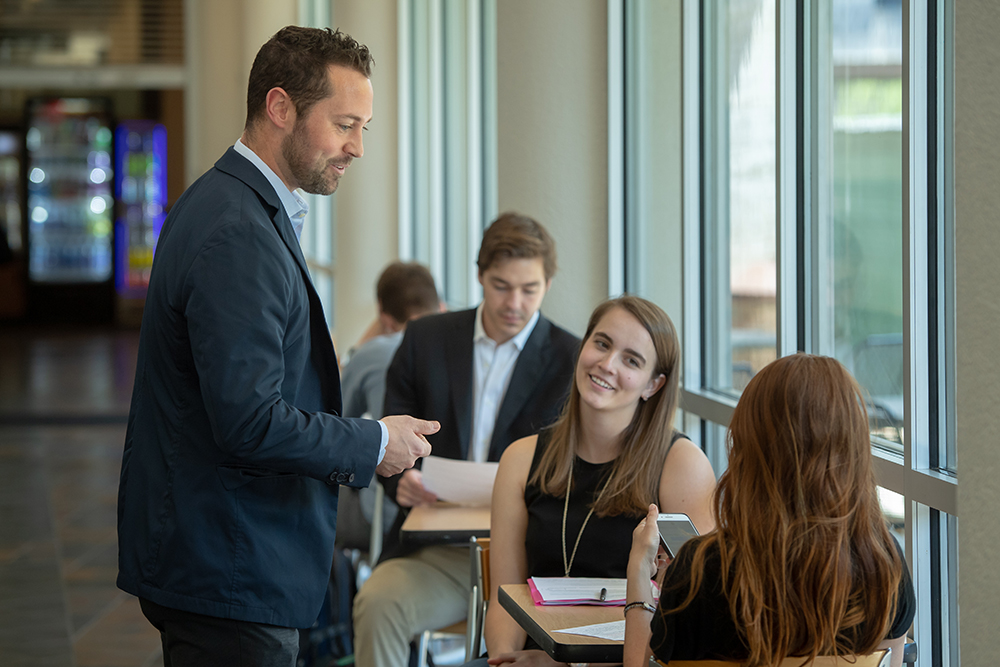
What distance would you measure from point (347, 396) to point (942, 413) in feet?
8.64

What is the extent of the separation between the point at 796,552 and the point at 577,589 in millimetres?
682

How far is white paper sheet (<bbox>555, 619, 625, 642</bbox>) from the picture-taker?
1.90 m

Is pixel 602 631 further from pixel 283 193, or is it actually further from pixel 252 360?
pixel 283 193

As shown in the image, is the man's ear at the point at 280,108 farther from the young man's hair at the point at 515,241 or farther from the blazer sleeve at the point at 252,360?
the young man's hair at the point at 515,241

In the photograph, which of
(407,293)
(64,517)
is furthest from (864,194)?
(64,517)

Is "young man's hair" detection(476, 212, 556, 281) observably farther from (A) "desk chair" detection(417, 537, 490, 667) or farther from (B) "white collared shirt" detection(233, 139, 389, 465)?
(B) "white collared shirt" detection(233, 139, 389, 465)

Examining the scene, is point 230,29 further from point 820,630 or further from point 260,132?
point 820,630

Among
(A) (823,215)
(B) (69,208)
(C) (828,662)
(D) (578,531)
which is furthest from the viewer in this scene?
(B) (69,208)

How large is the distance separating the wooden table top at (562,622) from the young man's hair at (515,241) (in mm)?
1358

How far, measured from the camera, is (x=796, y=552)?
60.8 inches

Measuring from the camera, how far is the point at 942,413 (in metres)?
2.04

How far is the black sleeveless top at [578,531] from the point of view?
2332 millimetres

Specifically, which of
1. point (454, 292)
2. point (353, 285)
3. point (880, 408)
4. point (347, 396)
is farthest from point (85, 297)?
point (880, 408)

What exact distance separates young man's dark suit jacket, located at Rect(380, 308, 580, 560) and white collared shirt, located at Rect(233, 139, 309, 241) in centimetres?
142
